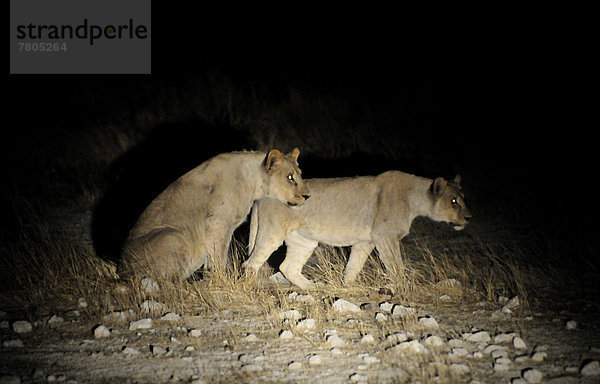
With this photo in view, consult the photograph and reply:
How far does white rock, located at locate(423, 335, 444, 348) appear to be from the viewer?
5.42 metres

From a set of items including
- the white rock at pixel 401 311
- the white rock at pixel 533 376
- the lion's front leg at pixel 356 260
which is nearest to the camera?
the white rock at pixel 533 376

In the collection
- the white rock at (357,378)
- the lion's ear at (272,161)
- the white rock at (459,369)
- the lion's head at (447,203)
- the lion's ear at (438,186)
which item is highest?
the lion's ear at (272,161)

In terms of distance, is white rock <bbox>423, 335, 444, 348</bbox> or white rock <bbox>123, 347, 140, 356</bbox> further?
white rock <bbox>423, 335, 444, 348</bbox>

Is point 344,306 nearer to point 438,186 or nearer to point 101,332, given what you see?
point 101,332

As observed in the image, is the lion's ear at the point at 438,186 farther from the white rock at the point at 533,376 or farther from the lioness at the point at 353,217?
the white rock at the point at 533,376

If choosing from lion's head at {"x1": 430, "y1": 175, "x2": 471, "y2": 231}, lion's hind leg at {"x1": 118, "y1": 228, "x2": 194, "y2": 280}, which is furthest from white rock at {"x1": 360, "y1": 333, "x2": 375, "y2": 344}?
lion's head at {"x1": 430, "y1": 175, "x2": 471, "y2": 231}

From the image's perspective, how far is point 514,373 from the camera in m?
4.87

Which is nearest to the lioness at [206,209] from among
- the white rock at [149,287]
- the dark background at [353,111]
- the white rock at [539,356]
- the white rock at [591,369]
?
the white rock at [149,287]

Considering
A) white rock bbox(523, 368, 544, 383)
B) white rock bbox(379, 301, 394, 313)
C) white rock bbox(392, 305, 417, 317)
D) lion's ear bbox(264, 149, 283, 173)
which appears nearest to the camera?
white rock bbox(523, 368, 544, 383)

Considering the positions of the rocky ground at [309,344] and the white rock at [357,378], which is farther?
the rocky ground at [309,344]

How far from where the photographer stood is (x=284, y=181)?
7.89 m

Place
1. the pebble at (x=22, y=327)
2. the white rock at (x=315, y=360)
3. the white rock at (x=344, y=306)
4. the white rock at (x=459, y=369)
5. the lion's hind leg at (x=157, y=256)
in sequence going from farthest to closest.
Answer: the lion's hind leg at (x=157, y=256) → the white rock at (x=344, y=306) → the pebble at (x=22, y=327) → the white rock at (x=315, y=360) → the white rock at (x=459, y=369)

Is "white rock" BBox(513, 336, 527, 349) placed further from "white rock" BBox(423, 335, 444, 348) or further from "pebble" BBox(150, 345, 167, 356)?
"pebble" BBox(150, 345, 167, 356)

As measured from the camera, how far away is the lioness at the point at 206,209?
23.5 ft
